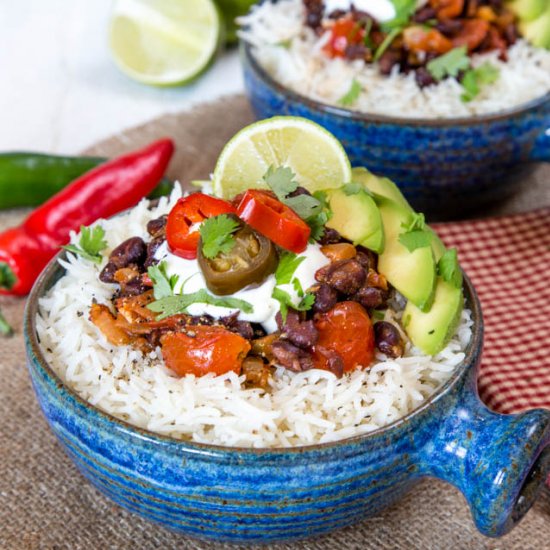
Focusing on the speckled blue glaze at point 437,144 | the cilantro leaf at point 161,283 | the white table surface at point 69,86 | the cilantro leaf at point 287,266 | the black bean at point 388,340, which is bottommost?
the white table surface at point 69,86

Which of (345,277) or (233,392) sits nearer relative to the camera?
(233,392)

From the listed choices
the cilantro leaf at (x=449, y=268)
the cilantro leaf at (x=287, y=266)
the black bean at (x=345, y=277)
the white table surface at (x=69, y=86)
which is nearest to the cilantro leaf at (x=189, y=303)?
the cilantro leaf at (x=287, y=266)

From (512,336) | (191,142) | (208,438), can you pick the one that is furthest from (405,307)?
(191,142)

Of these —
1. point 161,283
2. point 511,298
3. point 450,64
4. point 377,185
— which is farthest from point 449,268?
point 450,64

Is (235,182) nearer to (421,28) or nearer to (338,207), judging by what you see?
(338,207)

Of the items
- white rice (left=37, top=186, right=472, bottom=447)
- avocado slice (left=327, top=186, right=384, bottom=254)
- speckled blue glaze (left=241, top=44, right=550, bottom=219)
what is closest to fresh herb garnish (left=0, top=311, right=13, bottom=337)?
white rice (left=37, top=186, right=472, bottom=447)

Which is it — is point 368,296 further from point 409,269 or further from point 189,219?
point 189,219

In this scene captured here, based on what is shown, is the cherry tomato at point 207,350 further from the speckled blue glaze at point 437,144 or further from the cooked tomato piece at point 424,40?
the cooked tomato piece at point 424,40
